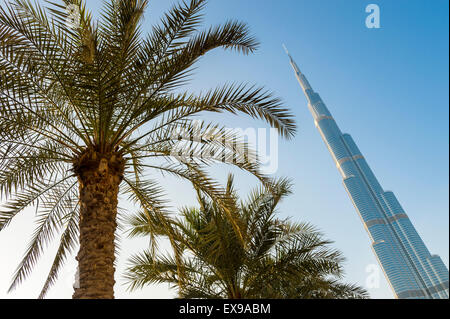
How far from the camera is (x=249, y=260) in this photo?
891cm

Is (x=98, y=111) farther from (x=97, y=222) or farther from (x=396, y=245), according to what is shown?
(x=396, y=245)

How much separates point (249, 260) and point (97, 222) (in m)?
5.07

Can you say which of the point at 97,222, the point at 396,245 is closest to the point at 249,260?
the point at 97,222

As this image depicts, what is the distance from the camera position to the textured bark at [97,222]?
14.4 ft

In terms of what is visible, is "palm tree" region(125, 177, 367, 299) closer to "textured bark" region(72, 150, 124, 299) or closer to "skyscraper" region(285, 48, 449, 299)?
"textured bark" region(72, 150, 124, 299)

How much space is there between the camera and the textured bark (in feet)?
14.4

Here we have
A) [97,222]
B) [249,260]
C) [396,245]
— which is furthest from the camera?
[396,245]

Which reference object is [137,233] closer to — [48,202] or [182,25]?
[48,202]

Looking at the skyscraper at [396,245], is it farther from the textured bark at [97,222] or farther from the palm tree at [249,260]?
the textured bark at [97,222]

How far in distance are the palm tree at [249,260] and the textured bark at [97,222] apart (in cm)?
354

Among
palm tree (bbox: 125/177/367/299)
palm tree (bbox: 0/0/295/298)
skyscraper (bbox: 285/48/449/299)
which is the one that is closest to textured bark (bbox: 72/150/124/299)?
palm tree (bbox: 0/0/295/298)

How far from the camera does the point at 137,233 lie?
9.59 metres

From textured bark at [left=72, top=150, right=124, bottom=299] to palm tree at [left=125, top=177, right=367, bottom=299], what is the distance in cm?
354

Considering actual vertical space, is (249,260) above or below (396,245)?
below
